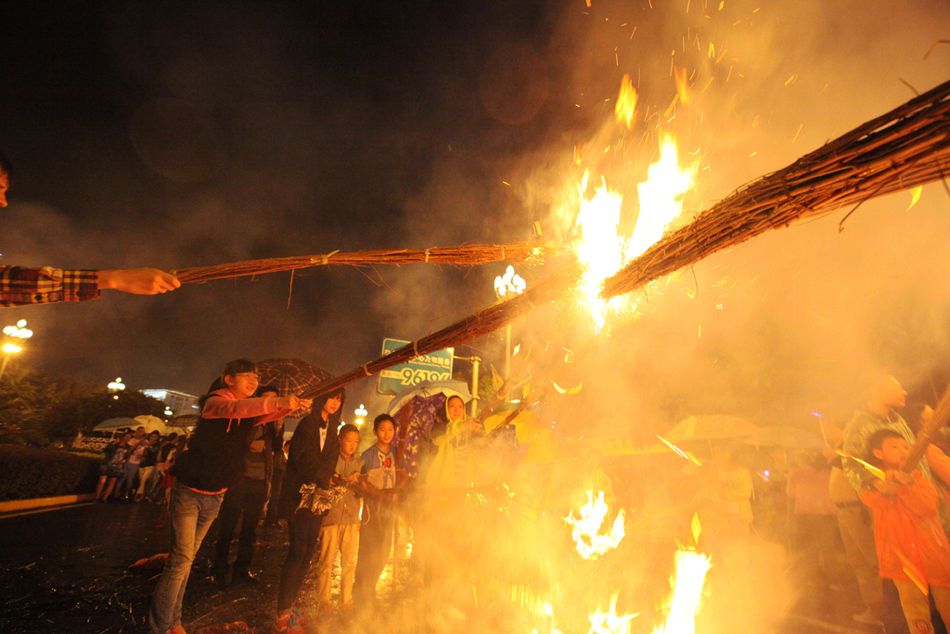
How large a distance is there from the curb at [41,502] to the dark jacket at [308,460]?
8.71 m

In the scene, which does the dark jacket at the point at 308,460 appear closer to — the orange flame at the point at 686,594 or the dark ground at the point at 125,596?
the dark ground at the point at 125,596

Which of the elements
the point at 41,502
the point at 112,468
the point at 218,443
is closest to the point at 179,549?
the point at 218,443

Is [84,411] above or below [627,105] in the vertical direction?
below

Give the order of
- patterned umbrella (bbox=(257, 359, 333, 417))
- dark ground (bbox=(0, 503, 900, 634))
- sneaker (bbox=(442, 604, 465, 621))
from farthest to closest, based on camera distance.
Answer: patterned umbrella (bbox=(257, 359, 333, 417)), sneaker (bbox=(442, 604, 465, 621)), dark ground (bbox=(0, 503, 900, 634))

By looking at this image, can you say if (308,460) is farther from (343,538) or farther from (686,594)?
(686,594)

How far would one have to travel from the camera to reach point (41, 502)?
31.1ft

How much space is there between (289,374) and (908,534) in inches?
280

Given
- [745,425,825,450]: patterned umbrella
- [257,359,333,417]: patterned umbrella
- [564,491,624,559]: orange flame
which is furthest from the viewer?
[745,425,825,450]: patterned umbrella

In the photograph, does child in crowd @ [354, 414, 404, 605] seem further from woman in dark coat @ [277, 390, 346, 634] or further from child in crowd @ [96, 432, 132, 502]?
child in crowd @ [96, 432, 132, 502]

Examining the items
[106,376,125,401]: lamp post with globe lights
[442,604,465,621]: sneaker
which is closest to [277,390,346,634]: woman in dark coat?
[442,604,465,621]: sneaker

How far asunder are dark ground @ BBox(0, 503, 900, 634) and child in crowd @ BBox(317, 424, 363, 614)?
0.24 meters

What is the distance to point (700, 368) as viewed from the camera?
44.9ft

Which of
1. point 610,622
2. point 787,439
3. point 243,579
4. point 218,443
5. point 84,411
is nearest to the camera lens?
point 218,443

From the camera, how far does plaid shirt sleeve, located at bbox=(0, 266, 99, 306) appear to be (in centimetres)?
200
